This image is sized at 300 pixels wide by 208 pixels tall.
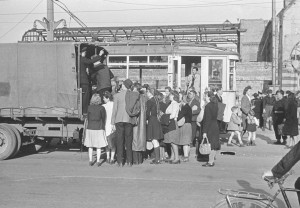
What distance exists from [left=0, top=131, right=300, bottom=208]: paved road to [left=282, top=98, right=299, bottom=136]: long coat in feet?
7.51

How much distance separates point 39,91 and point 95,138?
207 centimetres

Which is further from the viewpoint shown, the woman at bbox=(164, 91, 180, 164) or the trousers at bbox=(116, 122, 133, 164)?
the woman at bbox=(164, 91, 180, 164)

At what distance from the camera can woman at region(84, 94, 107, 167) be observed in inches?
439

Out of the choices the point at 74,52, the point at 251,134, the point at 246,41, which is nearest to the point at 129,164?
the point at 74,52

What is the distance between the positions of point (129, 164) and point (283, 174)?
7.30 metres

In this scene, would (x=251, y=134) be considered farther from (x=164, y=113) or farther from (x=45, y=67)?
(x=45, y=67)

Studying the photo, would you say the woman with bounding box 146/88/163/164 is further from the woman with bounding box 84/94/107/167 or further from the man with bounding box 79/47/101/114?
the man with bounding box 79/47/101/114

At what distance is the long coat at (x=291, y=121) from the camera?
1514 cm

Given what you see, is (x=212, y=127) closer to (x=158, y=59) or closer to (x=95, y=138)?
(x=95, y=138)

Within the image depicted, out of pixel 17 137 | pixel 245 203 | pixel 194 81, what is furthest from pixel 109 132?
pixel 245 203

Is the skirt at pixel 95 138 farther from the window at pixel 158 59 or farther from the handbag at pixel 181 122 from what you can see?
the window at pixel 158 59

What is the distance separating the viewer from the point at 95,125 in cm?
A: 1120

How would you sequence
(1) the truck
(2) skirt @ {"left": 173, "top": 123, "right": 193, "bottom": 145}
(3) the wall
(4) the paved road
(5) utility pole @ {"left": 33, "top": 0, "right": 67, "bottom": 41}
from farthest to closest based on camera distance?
1. (3) the wall
2. (5) utility pole @ {"left": 33, "top": 0, "right": 67, "bottom": 41}
3. (1) the truck
4. (2) skirt @ {"left": 173, "top": 123, "right": 193, "bottom": 145}
5. (4) the paved road

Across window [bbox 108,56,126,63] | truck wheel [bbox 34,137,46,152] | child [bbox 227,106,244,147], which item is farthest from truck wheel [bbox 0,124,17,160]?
child [bbox 227,106,244,147]
